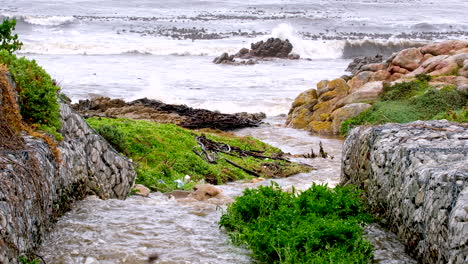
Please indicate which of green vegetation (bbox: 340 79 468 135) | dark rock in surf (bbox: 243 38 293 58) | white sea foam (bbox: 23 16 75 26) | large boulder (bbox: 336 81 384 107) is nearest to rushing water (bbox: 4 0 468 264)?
white sea foam (bbox: 23 16 75 26)

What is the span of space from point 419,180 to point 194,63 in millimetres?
43801

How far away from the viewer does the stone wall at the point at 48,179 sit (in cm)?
606

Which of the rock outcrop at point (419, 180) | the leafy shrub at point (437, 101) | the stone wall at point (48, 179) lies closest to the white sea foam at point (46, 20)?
the leafy shrub at point (437, 101)

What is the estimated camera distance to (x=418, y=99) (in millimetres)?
23750

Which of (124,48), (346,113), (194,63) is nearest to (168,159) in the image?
(346,113)

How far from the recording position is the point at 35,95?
8.42m

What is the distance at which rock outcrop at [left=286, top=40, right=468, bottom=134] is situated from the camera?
25.9m

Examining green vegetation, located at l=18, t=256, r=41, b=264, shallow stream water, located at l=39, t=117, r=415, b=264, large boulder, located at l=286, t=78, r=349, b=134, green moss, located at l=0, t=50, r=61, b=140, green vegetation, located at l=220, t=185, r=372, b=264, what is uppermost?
green moss, located at l=0, t=50, r=61, b=140

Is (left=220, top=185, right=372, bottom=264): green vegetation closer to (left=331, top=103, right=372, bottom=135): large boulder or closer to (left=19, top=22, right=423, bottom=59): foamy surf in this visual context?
(left=331, top=103, right=372, bottom=135): large boulder

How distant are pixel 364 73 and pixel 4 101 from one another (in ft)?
79.2

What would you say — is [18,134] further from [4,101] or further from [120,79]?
[120,79]

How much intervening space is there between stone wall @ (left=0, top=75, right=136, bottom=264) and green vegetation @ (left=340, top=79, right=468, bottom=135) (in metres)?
13.1

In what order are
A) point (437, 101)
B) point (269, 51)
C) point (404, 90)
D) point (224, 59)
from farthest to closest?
point (269, 51), point (224, 59), point (404, 90), point (437, 101)

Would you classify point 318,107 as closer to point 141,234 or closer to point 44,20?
point 141,234
